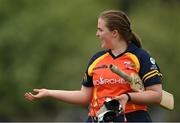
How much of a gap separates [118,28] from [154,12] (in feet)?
90.7

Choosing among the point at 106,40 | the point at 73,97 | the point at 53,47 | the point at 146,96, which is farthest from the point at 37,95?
the point at 53,47

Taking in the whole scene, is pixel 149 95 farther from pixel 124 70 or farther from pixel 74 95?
pixel 74 95

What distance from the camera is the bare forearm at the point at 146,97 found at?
8289 mm

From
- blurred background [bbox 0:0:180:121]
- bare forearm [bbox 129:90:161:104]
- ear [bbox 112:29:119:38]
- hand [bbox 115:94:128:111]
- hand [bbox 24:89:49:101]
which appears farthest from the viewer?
blurred background [bbox 0:0:180:121]

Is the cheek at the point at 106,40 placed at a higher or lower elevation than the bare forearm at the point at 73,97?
higher

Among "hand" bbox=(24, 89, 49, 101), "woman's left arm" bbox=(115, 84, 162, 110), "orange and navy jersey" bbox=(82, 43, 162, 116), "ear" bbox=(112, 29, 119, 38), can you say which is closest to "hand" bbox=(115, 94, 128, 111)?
"woman's left arm" bbox=(115, 84, 162, 110)

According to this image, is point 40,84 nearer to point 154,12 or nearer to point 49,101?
point 49,101

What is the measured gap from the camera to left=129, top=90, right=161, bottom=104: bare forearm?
8.29 meters

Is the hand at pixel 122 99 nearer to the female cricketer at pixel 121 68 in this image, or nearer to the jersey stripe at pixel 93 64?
the female cricketer at pixel 121 68

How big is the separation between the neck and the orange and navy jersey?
3 centimetres

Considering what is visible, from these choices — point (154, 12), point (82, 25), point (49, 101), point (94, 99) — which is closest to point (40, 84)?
point (49, 101)

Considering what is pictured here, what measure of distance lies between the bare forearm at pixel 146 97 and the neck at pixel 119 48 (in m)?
0.44

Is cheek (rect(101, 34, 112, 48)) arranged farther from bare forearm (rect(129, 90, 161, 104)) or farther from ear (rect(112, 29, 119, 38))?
bare forearm (rect(129, 90, 161, 104))

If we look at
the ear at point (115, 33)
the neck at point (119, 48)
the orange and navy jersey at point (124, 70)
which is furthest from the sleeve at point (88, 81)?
the ear at point (115, 33)
